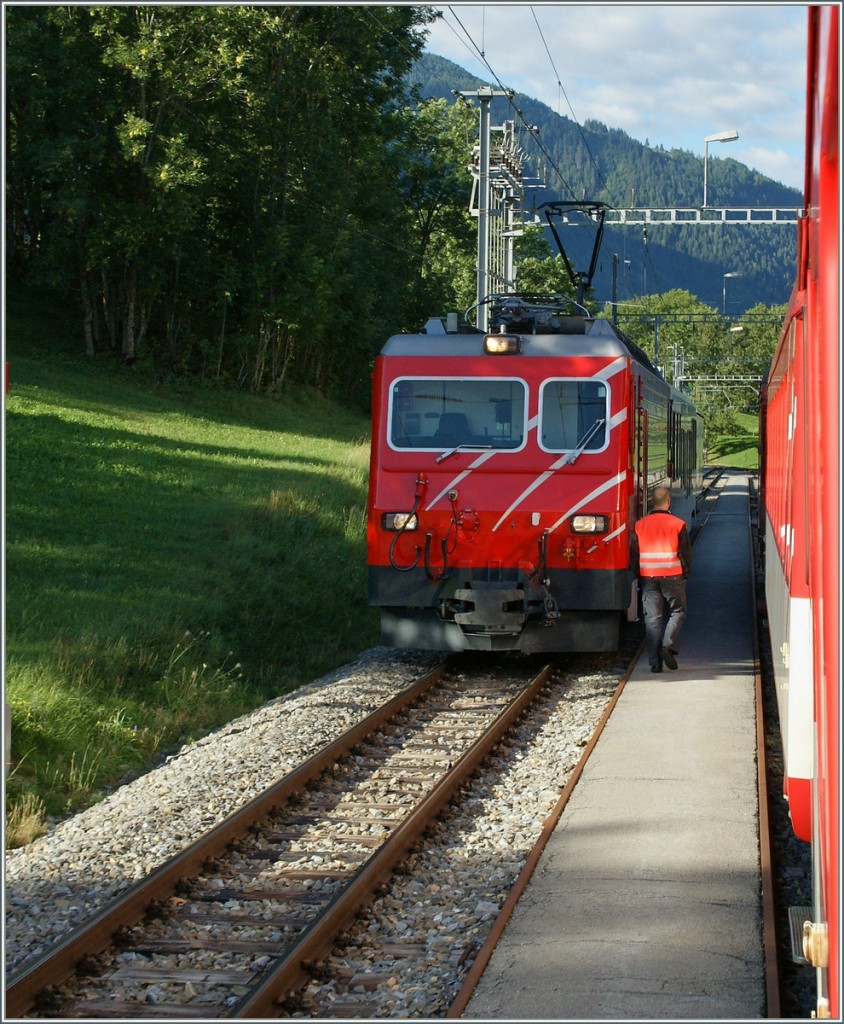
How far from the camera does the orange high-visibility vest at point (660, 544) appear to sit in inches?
498

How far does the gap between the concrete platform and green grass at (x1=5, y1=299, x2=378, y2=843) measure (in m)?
3.71

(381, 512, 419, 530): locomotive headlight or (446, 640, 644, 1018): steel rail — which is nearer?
(446, 640, 644, 1018): steel rail

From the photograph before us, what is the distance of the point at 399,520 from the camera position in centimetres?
1267

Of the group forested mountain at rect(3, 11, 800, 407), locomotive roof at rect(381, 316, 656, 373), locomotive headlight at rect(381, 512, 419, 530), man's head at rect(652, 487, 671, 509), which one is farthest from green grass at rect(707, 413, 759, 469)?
locomotive headlight at rect(381, 512, 419, 530)

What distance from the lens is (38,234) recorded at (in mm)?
48625

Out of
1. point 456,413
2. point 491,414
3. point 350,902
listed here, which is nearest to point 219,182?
point 456,413

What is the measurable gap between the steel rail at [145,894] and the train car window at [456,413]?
11.9ft

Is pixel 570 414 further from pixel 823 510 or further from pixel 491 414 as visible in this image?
pixel 823 510

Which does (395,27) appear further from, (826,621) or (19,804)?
(826,621)

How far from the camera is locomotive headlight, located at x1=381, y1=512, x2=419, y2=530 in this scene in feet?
41.3

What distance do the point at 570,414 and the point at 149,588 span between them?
5550mm

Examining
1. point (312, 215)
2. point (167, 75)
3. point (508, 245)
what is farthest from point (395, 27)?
point (508, 245)

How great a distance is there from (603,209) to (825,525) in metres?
15.9

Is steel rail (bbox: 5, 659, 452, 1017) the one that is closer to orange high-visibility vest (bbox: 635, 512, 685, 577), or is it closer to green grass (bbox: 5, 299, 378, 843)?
green grass (bbox: 5, 299, 378, 843)
